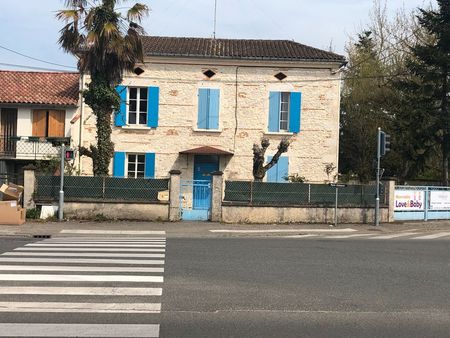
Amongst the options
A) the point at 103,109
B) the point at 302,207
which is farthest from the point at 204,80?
the point at 302,207

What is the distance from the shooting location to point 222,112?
26.3 m

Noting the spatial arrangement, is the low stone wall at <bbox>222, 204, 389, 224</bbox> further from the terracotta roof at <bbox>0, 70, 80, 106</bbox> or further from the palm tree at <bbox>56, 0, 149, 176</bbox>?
the terracotta roof at <bbox>0, 70, 80, 106</bbox>

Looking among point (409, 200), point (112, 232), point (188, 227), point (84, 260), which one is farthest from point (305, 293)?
point (409, 200)

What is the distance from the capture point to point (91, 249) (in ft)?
40.6

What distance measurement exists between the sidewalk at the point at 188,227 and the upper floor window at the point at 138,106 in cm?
805

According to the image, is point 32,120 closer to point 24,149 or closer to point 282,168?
point 24,149

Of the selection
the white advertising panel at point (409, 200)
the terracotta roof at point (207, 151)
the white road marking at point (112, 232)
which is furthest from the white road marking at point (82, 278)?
the terracotta roof at point (207, 151)

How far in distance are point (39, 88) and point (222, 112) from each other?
10.0m

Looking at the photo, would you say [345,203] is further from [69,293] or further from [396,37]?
[396,37]

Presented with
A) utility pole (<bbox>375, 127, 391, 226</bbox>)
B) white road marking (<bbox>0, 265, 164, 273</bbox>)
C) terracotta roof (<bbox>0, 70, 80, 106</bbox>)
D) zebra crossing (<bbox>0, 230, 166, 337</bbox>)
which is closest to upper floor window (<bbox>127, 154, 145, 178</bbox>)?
terracotta roof (<bbox>0, 70, 80, 106</bbox>)

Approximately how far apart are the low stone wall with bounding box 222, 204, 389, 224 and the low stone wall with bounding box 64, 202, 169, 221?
8.29 ft

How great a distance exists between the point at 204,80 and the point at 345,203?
9.59 meters

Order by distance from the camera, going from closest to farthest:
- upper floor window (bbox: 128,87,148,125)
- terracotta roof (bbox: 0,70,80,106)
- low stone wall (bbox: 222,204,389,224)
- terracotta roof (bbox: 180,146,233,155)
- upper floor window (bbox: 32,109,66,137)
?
low stone wall (bbox: 222,204,389,224), terracotta roof (bbox: 180,146,233,155), upper floor window (bbox: 128,87,148,125), terracotta roof (bbox: 0,70,80,106), upper floor window (bbox: 32,109,66,137)

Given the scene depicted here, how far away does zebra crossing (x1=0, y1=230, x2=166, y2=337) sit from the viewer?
5895 mm
